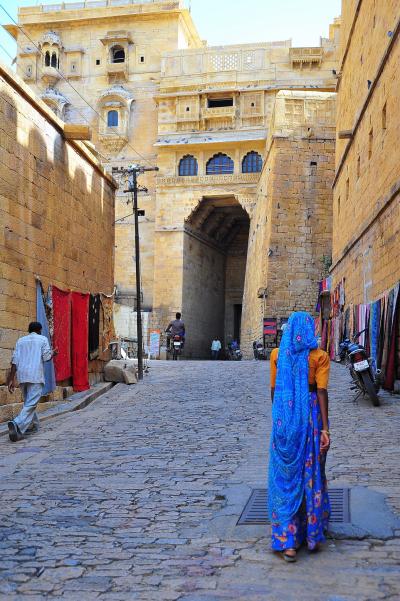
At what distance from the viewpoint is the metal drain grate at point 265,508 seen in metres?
4.20

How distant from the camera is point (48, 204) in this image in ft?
35.4

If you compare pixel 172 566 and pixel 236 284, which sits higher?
pixel 236 284

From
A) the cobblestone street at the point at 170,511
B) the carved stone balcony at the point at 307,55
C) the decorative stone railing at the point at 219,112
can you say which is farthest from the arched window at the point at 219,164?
the cobblestone street at the point at 170,511

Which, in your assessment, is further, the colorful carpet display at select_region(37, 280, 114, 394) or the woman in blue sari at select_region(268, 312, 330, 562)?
the colorful carpet display at select_region(37, 280, 114, 394)

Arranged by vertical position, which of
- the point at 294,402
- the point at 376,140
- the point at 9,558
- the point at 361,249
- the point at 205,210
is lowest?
the point at 9,558

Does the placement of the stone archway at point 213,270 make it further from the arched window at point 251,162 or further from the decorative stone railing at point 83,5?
the decorative stone railing at point 83,5

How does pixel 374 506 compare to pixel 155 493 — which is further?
pixel 155 493

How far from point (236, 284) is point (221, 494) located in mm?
35992

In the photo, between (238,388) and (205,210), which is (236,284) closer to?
(205,210)

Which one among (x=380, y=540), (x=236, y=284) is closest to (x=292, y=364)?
(x=380, y=540)

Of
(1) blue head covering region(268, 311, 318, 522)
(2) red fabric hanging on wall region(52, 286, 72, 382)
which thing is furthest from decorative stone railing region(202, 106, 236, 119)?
(1) blue head covering region(268, 311, 318, 522)

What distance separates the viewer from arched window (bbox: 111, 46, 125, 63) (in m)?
37.2

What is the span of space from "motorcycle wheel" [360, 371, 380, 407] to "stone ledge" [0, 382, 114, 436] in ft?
14.5

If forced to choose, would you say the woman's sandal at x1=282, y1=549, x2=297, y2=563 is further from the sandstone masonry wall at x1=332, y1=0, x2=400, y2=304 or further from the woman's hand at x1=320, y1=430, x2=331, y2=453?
the sandstone masonry wall at x1=332, y1=0, x2=400, y2=304
